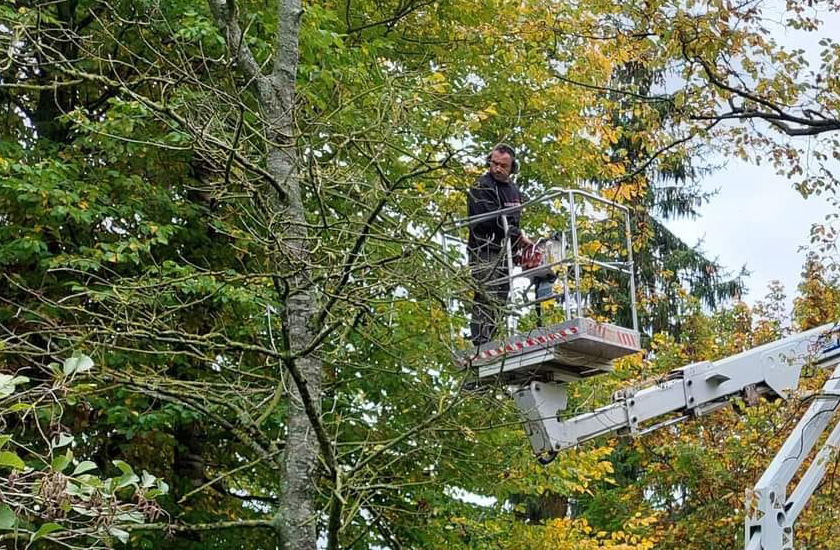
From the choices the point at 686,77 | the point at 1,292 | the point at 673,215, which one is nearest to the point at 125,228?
the point at 1,292

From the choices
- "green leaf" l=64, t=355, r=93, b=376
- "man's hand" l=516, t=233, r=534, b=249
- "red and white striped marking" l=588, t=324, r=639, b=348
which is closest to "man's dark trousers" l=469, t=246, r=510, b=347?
"man's hand" l=516, t=233, r=534, b=249

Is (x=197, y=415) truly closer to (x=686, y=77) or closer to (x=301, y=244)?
(x=301, y=244)

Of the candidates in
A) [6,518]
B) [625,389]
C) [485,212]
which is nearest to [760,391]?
[625,389]

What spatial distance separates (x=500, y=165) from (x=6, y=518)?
6.08m

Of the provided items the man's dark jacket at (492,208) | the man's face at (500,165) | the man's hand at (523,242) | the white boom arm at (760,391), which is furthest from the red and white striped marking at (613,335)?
the man's face at (500,165)

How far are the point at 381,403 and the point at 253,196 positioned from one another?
4.75m

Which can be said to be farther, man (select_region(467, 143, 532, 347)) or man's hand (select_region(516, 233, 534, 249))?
man's hand (select_region(516, 233, 534, 249))

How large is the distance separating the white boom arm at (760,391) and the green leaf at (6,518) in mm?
5826

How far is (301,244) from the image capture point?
24.6ft

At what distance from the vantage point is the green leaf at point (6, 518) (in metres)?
3.35

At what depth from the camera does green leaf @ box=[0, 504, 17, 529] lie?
3.35 metres

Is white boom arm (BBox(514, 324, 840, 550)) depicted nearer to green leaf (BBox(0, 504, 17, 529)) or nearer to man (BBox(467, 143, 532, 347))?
man (BBox(467, 143, 532, 347))

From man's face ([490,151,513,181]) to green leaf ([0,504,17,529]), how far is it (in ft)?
19.4

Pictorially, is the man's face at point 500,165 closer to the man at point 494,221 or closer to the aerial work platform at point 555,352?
the man at point 494,221
